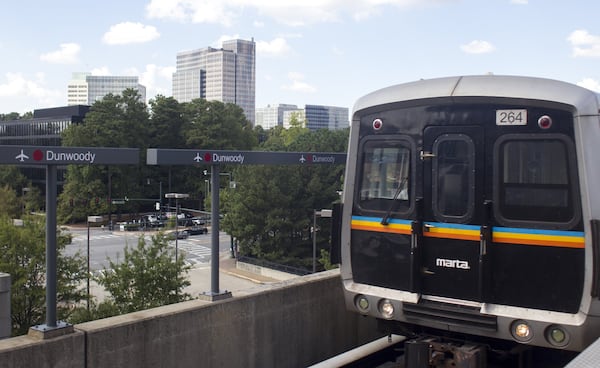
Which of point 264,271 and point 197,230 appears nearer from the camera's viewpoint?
point 264,271

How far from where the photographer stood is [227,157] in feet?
22.2

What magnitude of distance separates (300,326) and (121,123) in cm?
7559

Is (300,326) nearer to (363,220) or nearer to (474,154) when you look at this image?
(363,220)

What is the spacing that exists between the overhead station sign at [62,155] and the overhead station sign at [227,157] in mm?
338

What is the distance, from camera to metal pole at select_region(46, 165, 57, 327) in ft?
17.5

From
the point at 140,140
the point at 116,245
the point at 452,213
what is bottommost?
the point at 116,245

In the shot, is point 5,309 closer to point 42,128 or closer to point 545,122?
point 545,122

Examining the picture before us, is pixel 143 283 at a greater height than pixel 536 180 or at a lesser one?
lesser

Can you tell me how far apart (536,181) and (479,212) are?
24.0 inches

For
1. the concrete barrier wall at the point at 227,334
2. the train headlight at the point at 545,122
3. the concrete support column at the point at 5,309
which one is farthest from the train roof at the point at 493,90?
the concrete support column at the point at 5,309

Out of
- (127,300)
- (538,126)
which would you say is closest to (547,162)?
(538,126)

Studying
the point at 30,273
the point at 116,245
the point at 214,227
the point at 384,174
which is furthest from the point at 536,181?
the point at 116,245

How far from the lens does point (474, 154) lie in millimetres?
6496

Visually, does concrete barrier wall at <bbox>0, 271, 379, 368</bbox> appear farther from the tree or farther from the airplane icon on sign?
the tree
